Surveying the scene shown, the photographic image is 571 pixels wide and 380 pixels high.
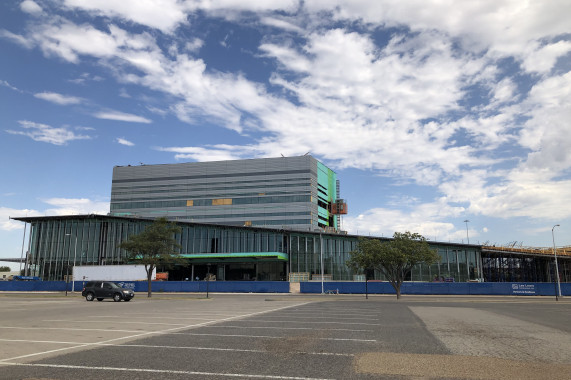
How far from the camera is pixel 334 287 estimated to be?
198ft

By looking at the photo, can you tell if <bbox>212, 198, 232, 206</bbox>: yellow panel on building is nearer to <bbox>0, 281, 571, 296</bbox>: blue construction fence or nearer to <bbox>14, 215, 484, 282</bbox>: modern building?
<bbox>14, 215, 484, 282</bbox>: modern building

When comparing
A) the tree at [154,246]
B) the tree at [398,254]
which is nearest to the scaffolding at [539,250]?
the tree at [398,254]

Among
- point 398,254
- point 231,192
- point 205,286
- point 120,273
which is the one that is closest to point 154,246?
point 205,286

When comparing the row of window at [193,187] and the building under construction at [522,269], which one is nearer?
the building under construction at [522,269]

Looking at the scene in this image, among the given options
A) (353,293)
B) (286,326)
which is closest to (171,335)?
(286,326)

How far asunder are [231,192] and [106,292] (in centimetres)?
9807

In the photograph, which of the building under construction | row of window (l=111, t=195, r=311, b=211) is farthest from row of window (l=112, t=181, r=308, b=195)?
the building under construction

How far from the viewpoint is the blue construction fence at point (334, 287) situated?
53.5 m

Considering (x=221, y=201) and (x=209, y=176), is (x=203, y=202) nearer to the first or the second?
(x=221, y=201)

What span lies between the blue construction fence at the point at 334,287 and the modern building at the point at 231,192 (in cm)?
6572

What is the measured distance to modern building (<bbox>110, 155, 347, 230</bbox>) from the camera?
5182 inches

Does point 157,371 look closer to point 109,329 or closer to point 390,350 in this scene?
point 390,350

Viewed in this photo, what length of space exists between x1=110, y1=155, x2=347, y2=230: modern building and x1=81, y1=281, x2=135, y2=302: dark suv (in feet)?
296

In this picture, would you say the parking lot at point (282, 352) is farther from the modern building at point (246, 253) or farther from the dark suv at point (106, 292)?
the modern building at point (246, 253)
